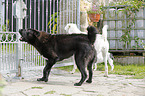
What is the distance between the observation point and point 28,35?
3600mm

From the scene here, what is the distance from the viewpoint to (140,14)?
6430mm

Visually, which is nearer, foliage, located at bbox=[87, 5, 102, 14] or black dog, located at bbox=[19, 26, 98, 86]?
black dog, located at bbox=[19, 26, 98, 86]

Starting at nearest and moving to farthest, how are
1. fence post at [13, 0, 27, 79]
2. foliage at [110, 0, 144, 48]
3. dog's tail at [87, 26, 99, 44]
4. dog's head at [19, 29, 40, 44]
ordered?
dog's tail at [87, 26, 99, 44] → dog's head at [19, 29, 40, 44] → fence post at [13, 0, 27, 79] → foliage at [110, 0, 144, 48]

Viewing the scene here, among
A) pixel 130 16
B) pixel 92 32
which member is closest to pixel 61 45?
pixel 92 32

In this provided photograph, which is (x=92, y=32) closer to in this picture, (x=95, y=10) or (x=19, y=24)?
(x=19, y=24)

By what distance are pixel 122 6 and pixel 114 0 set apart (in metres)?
0.94

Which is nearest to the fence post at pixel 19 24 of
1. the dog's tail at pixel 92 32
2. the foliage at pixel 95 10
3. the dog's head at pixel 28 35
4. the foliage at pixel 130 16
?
the dog's head at pixel 28 35

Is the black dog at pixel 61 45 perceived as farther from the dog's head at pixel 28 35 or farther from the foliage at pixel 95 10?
the foliage at pixel 95 10

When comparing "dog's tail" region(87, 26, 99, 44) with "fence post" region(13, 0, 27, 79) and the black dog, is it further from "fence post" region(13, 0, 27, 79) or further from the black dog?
"fence post" region(13, 0, 27, 79)

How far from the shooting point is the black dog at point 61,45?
3453 mm

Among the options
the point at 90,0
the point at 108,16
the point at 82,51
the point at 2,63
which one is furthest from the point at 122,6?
the point at 2,63

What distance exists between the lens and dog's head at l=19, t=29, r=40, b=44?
359 centimetres

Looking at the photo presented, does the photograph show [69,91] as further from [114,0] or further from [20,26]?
[114,0]

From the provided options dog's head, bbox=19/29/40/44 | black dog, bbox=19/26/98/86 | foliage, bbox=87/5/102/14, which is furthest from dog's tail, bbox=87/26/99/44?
foliage, bbox=87/5/102/14
